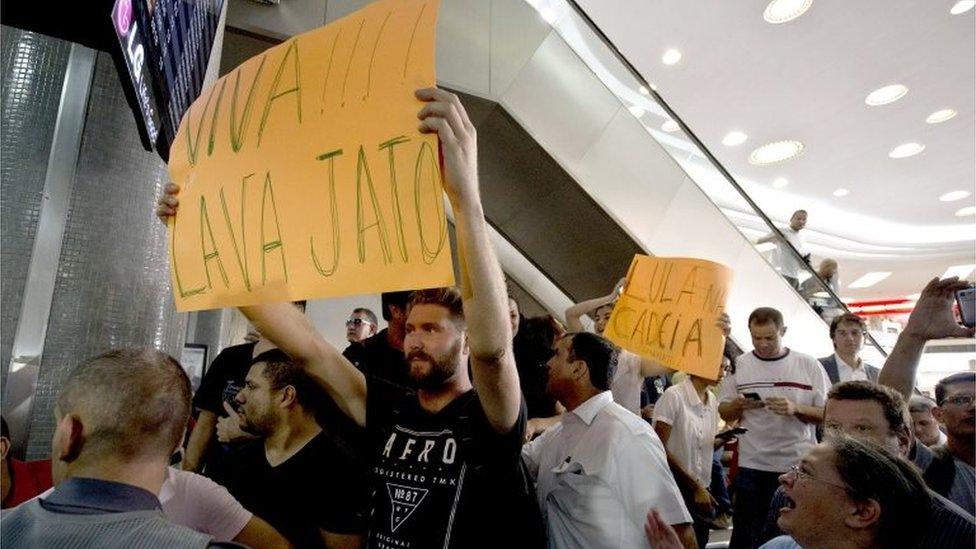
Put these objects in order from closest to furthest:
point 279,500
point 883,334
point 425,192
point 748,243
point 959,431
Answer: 1. point 425,192
2. point 279,500
3. point 959,431
4. point 748,243
5. point 883,334

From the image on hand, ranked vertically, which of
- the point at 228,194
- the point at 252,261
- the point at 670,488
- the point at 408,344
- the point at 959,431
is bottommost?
the point at 670,488

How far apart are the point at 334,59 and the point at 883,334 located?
19.3m

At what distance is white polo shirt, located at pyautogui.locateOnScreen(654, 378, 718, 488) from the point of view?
3482 mm

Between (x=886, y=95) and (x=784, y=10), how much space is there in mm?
3690

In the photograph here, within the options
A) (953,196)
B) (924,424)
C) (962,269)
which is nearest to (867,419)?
(924,424)

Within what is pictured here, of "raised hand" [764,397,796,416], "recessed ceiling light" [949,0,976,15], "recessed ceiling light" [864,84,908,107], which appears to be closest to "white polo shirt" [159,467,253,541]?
"raised hand" [764,397,796,416]

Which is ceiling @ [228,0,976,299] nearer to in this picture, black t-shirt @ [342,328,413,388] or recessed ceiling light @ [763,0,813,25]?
recessed ceiling light @ [763,0,813,25]

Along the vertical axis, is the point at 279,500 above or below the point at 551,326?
below

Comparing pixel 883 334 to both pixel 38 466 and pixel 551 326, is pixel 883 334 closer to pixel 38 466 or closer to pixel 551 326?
pixel 551 326

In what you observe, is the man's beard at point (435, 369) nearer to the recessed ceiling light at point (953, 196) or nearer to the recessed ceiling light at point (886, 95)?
the recessed ceiling light at point (886, 95)

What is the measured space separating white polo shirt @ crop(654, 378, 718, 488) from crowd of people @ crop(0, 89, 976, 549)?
1.31 m

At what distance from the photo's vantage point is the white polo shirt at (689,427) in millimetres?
3482

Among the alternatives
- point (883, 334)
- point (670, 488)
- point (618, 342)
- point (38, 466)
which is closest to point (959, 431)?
point (670, 488)

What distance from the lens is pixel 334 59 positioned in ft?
4.01
